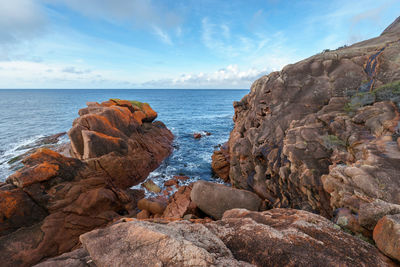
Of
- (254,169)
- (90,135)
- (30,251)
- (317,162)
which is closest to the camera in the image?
(317,162)

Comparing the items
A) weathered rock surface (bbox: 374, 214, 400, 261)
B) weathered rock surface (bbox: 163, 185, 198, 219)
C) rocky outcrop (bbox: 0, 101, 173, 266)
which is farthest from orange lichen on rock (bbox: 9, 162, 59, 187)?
weathered rock surface (bbox: 374, 214, 400, 261)

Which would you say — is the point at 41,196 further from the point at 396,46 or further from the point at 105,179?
the point at 396,46

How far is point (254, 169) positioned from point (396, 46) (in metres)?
11.2

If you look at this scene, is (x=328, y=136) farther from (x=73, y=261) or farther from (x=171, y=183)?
(x=171, y=183)

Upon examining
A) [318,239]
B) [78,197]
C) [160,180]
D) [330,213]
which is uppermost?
[318,239]

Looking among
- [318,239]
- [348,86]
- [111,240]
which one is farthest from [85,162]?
[348,86]

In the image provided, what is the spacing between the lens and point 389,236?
345 cm

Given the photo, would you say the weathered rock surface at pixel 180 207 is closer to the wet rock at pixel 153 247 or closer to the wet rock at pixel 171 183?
the wet rock at pixel 171 183

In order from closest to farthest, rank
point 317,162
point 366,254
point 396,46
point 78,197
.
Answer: point 366,254 < point 317,162 < point 396,46 < point 78,197

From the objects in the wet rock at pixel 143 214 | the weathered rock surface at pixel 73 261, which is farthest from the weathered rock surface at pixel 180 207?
the weathered rock surface at pixel 73 261

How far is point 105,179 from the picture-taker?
558 inches

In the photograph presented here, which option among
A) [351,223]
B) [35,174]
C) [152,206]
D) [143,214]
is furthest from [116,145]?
[351,223]

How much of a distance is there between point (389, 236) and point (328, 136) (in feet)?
20.5

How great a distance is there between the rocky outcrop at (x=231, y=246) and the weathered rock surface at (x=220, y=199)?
6267mm
